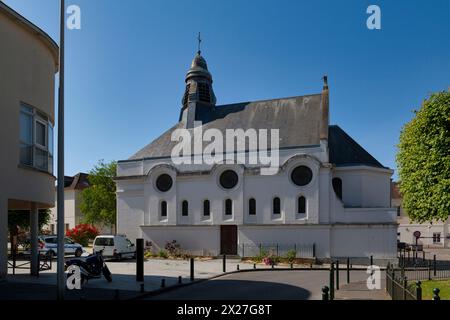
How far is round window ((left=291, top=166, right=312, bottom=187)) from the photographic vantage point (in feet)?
107

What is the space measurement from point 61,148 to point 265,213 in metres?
23.0

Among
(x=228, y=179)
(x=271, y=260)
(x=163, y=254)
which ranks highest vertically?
(x=228, y=179)

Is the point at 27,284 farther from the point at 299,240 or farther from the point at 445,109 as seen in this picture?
the point at 299,240

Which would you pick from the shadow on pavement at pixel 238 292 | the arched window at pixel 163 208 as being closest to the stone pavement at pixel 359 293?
the shadow on pavement at pixel 238 292

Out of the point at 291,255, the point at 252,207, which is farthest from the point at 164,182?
the point at 291,255

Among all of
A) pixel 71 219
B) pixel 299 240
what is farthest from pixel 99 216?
pixel 299 240

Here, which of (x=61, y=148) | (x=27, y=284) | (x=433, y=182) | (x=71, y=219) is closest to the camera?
(x=61, y=148)

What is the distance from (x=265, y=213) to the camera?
3353cm

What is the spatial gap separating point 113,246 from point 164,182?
7.95 meters

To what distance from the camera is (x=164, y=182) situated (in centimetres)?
3719

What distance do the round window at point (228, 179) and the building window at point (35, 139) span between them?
1815 cm

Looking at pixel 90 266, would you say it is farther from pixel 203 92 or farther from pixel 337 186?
pixel 203 92

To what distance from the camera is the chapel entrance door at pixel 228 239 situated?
34469 millimetres

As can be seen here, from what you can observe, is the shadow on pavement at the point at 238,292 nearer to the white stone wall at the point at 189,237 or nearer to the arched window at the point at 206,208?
the white stone wall at the point at 189,237
